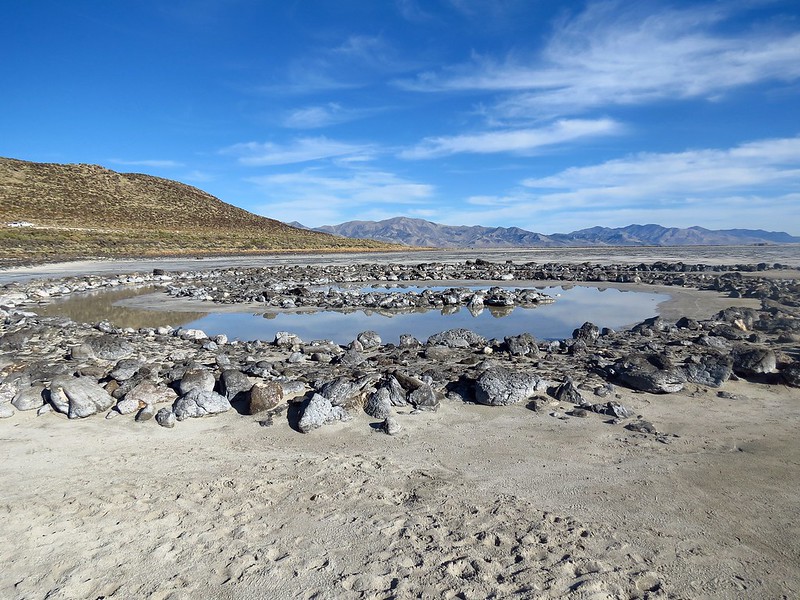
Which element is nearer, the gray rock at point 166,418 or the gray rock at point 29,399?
the gray rock at point 166,418

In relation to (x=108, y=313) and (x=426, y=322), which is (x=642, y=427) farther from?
(x=108, y=313)

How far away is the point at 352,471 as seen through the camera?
480 cm

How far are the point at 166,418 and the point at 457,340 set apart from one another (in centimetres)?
591

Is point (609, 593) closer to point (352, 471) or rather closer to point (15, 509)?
point (352, 471)

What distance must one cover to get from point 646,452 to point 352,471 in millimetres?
3072

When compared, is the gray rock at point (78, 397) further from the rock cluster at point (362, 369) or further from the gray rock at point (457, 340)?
the gray rock at point (457, 340)

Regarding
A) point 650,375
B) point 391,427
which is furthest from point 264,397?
point 650,375

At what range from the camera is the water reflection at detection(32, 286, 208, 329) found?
14.4m

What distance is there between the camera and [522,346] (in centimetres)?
937

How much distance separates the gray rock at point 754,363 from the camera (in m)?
7.22

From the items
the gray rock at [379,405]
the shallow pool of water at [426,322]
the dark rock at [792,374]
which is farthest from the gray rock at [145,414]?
the dark rock at [792,374]

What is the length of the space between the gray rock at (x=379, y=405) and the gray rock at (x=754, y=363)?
17.8ft

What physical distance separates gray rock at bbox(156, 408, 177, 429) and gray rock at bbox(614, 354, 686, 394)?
20.4 ft

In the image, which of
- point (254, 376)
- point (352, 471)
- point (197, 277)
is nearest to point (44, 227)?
point (197, 277)
